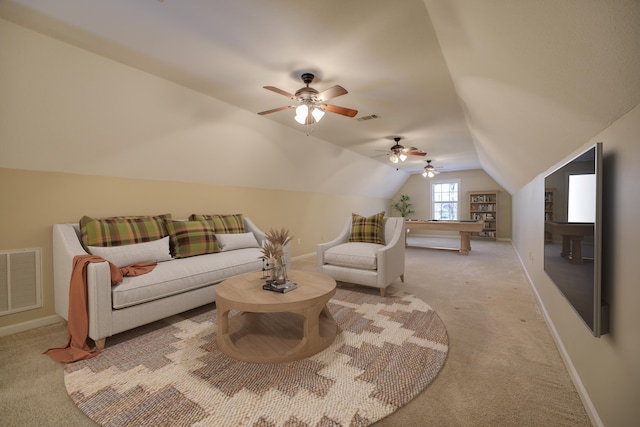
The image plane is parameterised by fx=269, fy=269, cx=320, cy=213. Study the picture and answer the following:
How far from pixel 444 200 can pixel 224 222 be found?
8655mm

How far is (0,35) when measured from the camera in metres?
1.95

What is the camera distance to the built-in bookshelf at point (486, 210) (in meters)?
8.95

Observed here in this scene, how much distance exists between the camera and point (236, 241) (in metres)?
3.69

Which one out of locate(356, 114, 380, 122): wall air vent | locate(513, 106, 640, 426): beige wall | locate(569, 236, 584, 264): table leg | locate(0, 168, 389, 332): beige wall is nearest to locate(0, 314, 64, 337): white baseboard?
locate(0, 168, 389, 332): beige wall

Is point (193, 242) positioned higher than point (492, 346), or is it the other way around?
point (193, 242)

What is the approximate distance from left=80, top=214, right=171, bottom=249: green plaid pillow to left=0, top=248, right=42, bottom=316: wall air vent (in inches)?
17.8

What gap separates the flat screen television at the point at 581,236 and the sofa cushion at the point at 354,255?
5.84ft

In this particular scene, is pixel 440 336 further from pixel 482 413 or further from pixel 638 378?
pixel 638 378

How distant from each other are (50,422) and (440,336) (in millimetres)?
2612

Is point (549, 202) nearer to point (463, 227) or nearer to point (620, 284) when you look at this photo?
point (620, 284)

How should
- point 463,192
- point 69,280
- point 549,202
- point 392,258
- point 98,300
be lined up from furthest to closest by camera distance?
point 463,192, point 392,258, point 69,280, point 549,202, point 98,300

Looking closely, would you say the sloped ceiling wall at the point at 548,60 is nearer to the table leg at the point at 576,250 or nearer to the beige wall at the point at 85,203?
the table leg at the point at 576,250

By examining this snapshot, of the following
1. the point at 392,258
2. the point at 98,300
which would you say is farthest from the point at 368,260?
the point at 98,300

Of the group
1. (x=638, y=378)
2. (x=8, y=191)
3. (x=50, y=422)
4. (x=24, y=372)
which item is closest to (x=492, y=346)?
(x=638, y=378)
